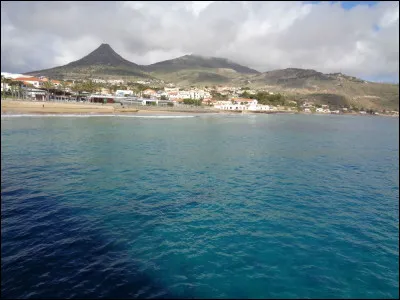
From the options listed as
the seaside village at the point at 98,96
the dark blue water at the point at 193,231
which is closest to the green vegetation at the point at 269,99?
the seaside village at the point at 98,96

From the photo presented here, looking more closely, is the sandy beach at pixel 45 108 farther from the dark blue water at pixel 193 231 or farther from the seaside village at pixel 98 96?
the dark blue water at pixel 193 231

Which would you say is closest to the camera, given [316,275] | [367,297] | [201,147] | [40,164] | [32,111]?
[367,297]

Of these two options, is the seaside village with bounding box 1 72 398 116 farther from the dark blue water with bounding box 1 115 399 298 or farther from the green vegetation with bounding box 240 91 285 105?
the dark blue water with bounding box 1 115 399 298

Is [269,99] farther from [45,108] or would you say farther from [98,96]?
[45,108]

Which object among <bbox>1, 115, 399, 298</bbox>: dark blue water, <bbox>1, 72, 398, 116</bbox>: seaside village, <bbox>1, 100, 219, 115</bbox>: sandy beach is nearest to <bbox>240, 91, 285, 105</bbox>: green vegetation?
<bbox>1, 72, 398, 116</bbox>: seaside village

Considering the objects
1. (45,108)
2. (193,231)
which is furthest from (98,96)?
(193,231)

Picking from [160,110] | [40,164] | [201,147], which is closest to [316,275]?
[40,164]

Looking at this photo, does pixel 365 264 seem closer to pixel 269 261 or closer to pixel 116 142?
pixel 269 261

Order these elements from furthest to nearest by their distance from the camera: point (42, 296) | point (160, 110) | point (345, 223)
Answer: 1. point (160, 110)
2. point (345, 223)
3. point (42, 296)
